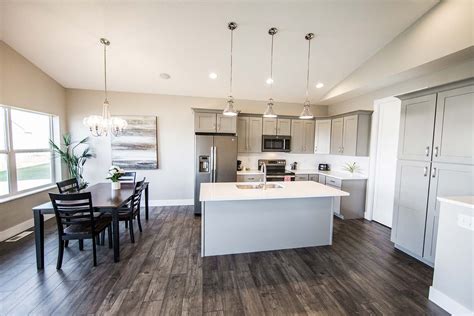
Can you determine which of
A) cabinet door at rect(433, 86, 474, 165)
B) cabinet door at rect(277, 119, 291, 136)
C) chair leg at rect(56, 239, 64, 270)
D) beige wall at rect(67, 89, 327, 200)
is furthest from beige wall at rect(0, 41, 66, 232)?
cabinet door at rect(433, 86, 474, 165)

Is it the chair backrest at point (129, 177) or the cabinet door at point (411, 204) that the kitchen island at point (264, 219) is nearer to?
the cabinet door at point (411, 204)

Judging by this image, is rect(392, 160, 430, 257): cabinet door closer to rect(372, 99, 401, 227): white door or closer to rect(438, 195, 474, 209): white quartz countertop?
rect(438, 195, 474, 209): white quartz countertop

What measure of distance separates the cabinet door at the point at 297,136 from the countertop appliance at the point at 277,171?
0.48 m

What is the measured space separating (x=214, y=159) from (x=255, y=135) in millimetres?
1357

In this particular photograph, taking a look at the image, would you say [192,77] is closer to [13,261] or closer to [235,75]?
[235,75]

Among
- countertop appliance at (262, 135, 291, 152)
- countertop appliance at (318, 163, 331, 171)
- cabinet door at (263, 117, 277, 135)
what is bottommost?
countertop appliance at (318, 163, 331, 171)

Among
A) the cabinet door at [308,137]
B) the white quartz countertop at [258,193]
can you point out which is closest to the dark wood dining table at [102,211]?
the white quartz countertop at [258,193]

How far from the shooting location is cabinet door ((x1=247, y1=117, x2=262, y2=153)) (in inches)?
200

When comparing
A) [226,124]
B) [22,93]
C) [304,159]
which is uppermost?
[22,93]

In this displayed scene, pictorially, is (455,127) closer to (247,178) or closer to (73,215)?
(247,178)

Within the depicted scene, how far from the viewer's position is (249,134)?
5094mm

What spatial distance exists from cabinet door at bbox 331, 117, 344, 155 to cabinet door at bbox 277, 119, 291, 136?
1059mm

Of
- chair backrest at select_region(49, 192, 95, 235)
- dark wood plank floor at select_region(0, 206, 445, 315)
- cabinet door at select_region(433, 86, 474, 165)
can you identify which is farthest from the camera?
chair backrest at select_region(49, 192, 95, 235)

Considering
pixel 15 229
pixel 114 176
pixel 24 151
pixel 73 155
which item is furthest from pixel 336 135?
pixel 15 229
